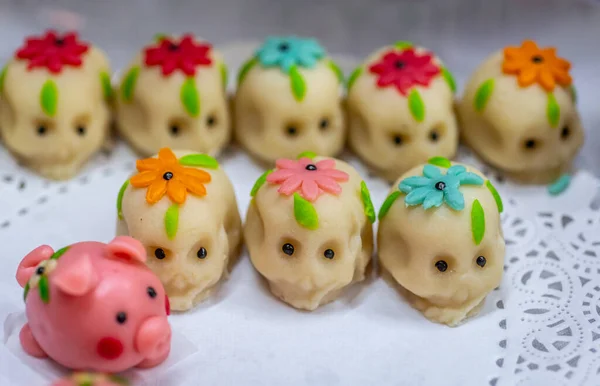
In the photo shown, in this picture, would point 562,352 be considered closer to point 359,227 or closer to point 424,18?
point 359,227

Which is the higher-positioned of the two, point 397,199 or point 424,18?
point 424,18

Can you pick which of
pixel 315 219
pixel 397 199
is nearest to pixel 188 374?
→ pixel 315 219

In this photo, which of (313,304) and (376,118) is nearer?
(313,304)

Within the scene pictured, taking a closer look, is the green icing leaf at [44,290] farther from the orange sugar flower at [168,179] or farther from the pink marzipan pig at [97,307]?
the orange sugar flower at [168,179]

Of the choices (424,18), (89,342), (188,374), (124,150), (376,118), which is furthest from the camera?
(424,18)

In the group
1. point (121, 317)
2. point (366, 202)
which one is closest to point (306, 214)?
point (366, 202)

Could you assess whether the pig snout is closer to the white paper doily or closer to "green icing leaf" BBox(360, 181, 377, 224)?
the white paper doily
